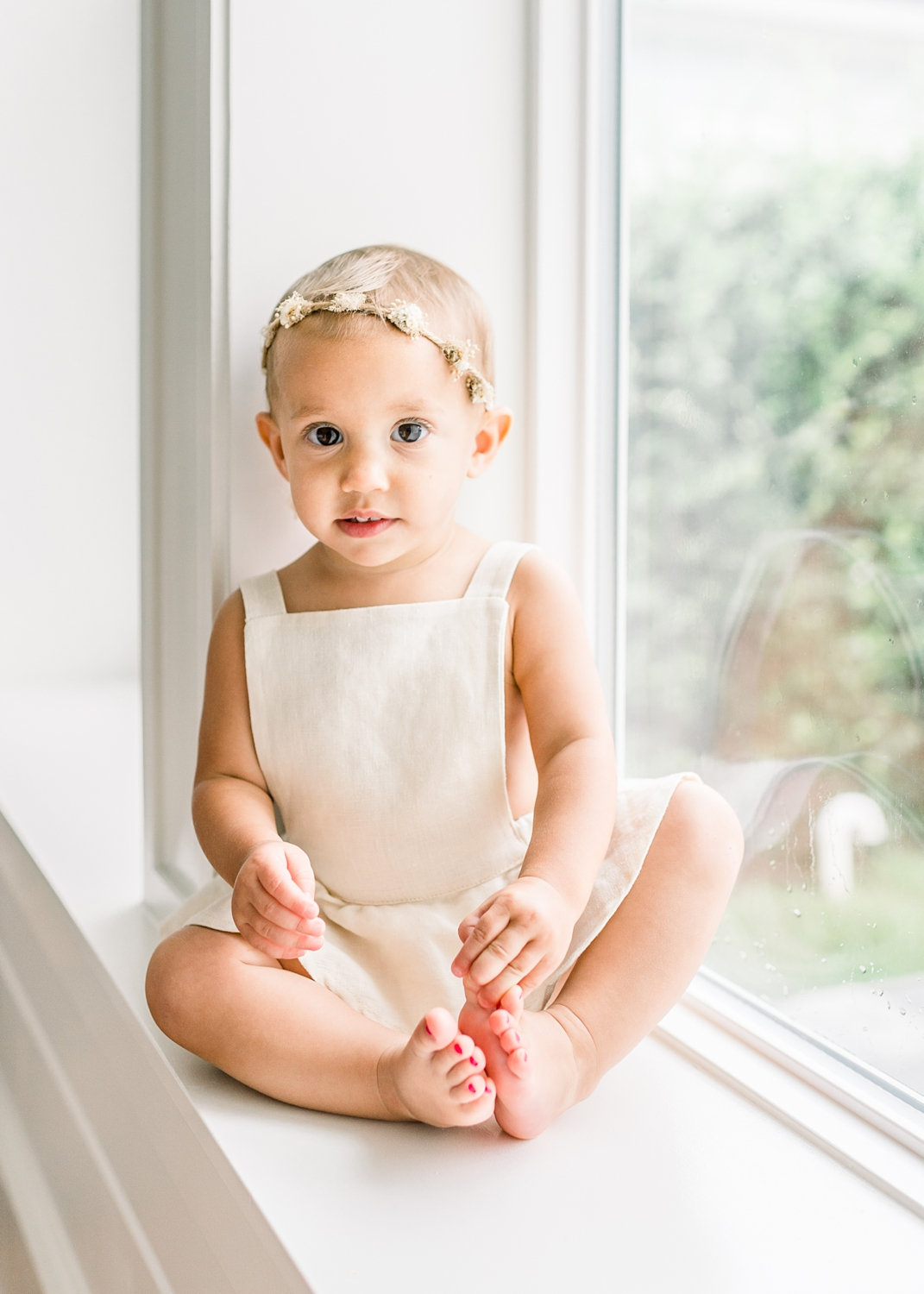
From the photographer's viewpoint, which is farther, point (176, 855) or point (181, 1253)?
point (176, 855)

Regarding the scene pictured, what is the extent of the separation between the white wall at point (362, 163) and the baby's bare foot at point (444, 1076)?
0.53 metres

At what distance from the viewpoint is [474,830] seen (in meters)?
0.87

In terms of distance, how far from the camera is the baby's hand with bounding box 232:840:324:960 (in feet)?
2.32

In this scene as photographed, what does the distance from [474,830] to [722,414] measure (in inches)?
16.6

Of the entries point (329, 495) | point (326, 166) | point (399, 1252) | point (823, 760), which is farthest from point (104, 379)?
point (399, 1252)

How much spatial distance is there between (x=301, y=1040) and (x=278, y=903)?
9 centimetres

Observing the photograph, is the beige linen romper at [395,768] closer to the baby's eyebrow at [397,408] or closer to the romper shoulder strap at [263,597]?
the romper shoulder strap at [263,597]

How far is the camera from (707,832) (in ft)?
2.58

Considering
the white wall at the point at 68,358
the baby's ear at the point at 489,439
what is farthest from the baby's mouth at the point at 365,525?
the white wall at the point at 68,358

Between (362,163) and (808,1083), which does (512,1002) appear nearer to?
(808,1083)

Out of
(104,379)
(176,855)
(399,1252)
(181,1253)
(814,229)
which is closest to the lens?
(399,1252)

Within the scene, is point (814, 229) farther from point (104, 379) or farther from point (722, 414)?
point (104, 379)

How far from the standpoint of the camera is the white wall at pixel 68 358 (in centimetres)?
186

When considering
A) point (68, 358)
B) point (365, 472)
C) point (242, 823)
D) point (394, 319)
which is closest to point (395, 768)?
point (242, 823)
